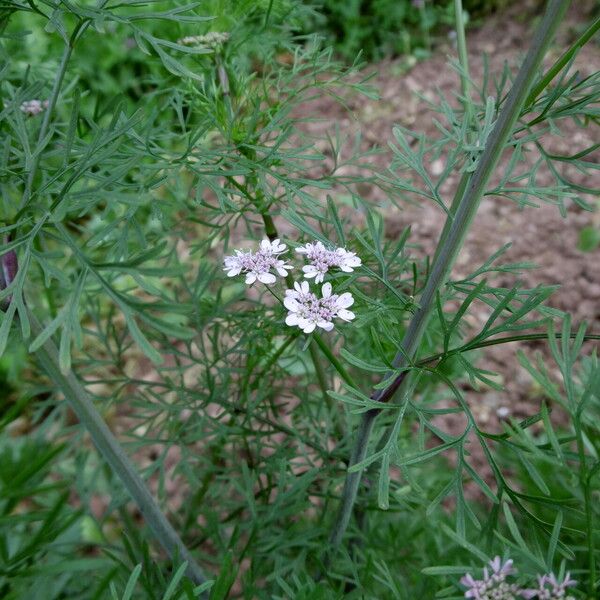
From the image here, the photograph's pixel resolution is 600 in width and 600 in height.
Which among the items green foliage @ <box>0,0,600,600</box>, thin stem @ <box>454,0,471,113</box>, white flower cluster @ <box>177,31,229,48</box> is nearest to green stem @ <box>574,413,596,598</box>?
green foliage @ <box>0,0,600,600</box>

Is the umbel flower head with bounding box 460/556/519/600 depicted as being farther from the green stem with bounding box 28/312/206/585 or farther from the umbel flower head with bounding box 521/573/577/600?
the green stem with bounding box 28/312/206/585

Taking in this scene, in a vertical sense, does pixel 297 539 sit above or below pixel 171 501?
above

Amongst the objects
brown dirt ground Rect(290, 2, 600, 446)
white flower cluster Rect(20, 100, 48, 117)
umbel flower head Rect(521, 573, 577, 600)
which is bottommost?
brown dirt ground Rect(290, 2, 600, 446)

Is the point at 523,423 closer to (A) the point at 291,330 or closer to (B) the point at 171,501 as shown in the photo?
(A) the point at 291,330

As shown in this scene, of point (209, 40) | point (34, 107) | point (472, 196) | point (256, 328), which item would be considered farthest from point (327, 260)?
point (34, 107)

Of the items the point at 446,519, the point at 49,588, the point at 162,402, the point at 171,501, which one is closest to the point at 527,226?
the point at 446,519

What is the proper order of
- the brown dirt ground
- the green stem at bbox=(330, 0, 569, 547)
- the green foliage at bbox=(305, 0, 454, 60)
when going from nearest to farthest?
the green stem at bbox=(330, 0, 569, 547) < the brown dirt ground < the green foliage at bbox=(305, 0, 454, 60)
